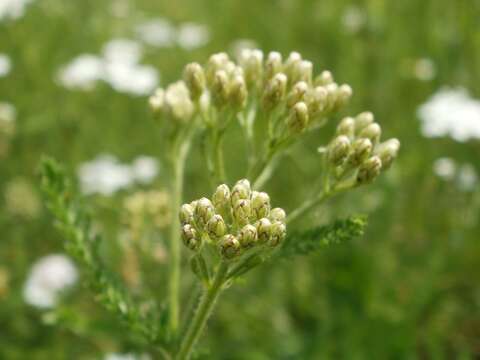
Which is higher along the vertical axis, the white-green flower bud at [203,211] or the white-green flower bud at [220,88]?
the white-green flower bud at [220,88]

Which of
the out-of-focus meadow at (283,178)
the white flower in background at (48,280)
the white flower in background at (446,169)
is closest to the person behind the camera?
the out-of-focus meadow at (283,178)

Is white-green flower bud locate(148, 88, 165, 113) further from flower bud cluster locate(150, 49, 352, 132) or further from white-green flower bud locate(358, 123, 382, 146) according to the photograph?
white-green flower bud locate(358, 123, 382, 146)

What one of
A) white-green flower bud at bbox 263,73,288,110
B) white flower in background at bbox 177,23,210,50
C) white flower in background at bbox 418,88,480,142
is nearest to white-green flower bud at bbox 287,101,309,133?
white-green flower bud at bbox 263,73,288,110

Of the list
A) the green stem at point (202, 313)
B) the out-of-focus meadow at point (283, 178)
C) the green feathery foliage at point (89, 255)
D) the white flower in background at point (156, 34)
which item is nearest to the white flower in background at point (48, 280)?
the out-of-focus meadow at point (283, 178)

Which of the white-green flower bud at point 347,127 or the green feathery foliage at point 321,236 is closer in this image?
the green feathery foliage at point 321,236

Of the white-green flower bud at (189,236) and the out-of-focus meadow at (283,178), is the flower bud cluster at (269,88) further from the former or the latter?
the out-of-focus meadow at (283,178)

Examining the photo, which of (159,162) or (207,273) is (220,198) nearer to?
(207,273)
